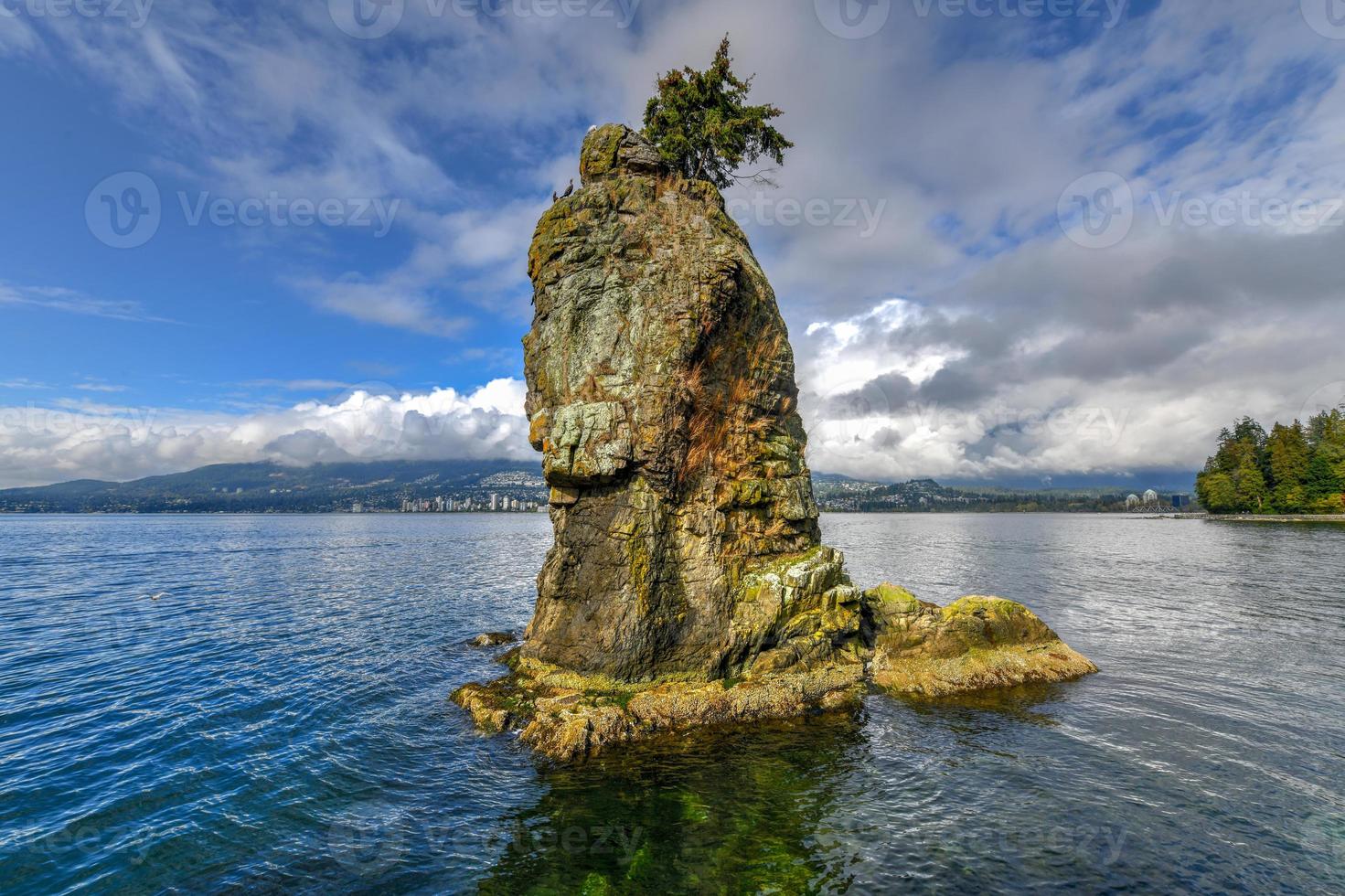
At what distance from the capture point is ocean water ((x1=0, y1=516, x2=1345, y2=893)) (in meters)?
12.8

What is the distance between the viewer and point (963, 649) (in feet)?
86.5

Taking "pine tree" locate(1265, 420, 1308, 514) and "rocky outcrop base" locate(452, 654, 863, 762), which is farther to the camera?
"pine tree" locate(1265, 420, 1308, 514)

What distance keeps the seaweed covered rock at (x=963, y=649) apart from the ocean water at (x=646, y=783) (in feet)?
5.03

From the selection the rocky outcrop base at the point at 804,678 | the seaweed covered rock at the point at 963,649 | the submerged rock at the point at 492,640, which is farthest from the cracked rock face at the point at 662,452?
the submerged rock at the point at 492,640

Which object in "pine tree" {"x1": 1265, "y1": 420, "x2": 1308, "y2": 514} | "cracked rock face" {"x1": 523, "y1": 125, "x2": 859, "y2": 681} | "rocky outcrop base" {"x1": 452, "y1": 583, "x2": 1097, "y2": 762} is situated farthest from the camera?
"pine tree" {"x1": 1265, "y1": 420, "x2": 1308, "y2": 514}

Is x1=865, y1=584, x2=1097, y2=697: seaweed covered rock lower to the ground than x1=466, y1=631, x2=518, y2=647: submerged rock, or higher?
higher

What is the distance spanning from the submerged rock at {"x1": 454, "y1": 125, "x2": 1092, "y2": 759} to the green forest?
15435 centimetres

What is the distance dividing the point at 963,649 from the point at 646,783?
17.3m

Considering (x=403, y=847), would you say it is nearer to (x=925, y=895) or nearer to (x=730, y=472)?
(x=925, y=895)

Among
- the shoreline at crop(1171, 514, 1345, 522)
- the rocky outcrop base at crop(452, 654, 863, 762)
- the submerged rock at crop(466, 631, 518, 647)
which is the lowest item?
the submerged rock at crop(466, 631, 518, 647)

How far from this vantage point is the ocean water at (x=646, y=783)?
12812mm

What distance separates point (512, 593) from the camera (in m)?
50.9

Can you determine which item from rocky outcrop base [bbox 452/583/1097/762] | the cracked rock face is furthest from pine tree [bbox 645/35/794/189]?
rocky outcrop base [bbox 452/583/1097/762]

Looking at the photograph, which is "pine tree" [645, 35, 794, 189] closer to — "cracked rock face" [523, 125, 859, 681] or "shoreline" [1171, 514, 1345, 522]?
"cracked rock face" [523, 125, 859, 681]
